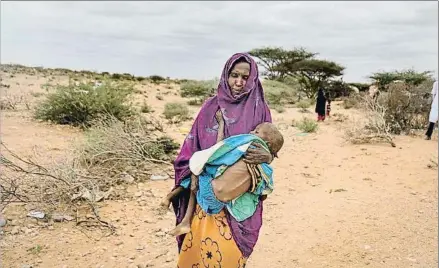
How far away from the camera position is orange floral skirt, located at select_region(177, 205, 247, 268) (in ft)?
7.94

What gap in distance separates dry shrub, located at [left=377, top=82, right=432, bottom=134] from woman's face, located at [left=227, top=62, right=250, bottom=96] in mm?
8363

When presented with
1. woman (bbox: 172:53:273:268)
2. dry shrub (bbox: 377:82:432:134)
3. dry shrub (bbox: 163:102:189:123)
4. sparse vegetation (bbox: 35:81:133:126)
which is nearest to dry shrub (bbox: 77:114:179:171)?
sparse vegetation (bbox: 35:81:133:126)

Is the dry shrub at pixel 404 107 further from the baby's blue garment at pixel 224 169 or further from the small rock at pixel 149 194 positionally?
the baby's blue garment at pixel 224 169

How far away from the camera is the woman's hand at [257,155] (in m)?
2.24

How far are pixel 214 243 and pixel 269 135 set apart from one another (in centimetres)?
62

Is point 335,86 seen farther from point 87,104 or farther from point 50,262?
point 50,262

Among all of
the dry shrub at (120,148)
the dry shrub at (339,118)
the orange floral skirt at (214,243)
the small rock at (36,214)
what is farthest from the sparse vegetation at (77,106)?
the dry shrub at (339,118)

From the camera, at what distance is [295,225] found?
4.74m

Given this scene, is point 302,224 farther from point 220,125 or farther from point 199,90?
point 199,90

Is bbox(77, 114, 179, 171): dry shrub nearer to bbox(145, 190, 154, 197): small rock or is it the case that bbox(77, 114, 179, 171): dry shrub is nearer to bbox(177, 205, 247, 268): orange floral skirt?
bbox(145, 190, 154, 197): small rock

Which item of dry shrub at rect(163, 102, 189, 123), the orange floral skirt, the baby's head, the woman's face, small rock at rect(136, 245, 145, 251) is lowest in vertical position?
small rock at rect(136, 245, 145, 251)

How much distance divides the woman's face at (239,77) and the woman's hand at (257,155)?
36 cm

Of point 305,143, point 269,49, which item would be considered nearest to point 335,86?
point 269,49

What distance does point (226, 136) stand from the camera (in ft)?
8.02
